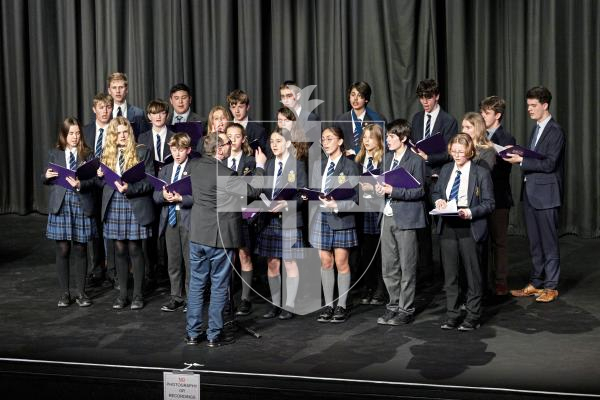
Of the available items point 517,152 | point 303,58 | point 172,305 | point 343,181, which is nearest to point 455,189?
point 517,152

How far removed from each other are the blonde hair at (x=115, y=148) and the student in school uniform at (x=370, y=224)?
1.47 meters

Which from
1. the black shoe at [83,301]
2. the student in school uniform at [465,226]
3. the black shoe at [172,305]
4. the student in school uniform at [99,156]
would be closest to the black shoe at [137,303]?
the black shoe at [172,305]

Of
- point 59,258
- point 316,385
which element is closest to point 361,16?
point 59,258

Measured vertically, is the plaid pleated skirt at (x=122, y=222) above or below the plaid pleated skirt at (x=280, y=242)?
above

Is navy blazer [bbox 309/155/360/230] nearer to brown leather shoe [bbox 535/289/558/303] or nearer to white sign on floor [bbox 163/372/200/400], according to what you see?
brown leather shoe [bbox 535/289/558/303]

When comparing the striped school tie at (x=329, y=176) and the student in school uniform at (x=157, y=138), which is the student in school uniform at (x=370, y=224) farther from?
the student in school uniform at (x=157, y=138)

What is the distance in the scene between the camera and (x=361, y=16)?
8.42 metres

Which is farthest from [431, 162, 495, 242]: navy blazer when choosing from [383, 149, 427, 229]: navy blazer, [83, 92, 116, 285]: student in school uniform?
[83, 92, 116, 285]: student in school uniform

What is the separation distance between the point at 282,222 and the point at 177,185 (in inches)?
28.9

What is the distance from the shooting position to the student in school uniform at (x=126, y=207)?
6094mm

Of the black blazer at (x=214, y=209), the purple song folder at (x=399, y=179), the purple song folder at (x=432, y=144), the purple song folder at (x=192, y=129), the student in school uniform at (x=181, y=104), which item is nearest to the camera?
the black blazer at (x=214, y=209)

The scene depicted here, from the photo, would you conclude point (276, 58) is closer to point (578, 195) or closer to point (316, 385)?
point (578, 195)

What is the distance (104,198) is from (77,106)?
147 inches

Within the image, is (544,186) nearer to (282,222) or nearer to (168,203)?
(282,222)
